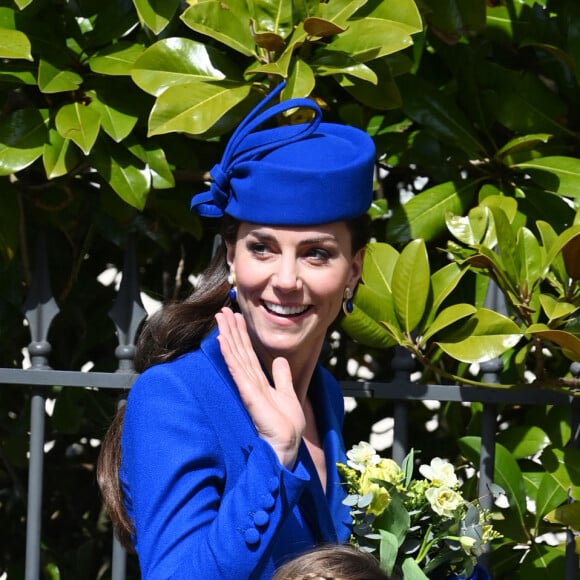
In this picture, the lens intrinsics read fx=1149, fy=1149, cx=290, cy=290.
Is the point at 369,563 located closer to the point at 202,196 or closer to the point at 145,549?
the point at 145,549

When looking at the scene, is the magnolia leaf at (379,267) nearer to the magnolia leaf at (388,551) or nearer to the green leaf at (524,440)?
the green leaf at (524,440)

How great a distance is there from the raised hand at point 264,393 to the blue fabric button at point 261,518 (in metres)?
0.09

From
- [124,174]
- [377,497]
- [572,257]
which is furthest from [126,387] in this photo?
[572,257]

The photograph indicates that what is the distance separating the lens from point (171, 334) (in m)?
2.04

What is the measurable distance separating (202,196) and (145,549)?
61 cm

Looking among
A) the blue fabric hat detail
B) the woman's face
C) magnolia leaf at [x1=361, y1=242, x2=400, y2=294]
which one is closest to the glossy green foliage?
magnolia leaf at [x1=361, y1=242, x2=400, y2=294]

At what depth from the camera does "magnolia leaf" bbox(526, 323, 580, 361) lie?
7.27ft

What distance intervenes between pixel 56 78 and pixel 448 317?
0.93m

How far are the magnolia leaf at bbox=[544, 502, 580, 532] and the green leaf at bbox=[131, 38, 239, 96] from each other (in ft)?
3.66

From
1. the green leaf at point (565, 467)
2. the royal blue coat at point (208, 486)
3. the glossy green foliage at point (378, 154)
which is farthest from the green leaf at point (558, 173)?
the royal blue coat at point (208, 486)

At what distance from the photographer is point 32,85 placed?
2.55m

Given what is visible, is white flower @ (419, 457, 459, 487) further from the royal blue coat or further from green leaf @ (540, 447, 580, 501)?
green leaf @ (540, 447, 580, 501)

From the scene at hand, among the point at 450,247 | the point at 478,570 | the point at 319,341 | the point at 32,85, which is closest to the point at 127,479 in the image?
the point at 319,341

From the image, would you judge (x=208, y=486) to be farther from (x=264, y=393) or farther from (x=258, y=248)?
(x=258, y=248)
